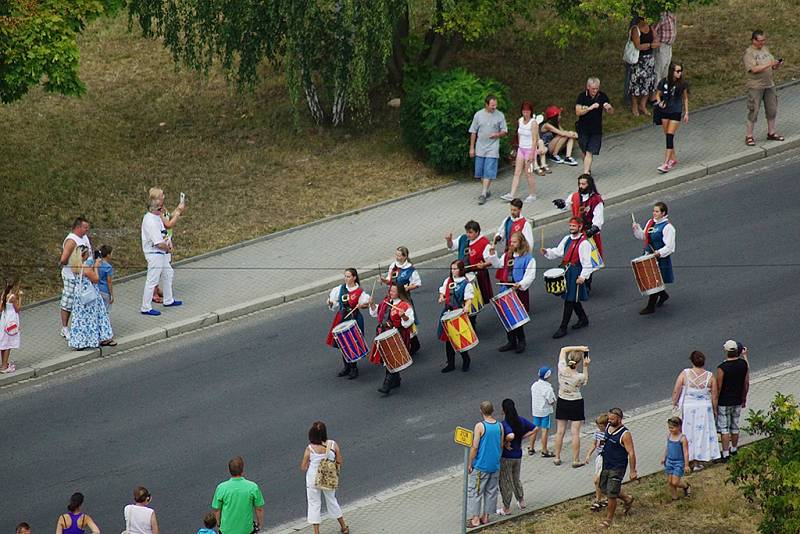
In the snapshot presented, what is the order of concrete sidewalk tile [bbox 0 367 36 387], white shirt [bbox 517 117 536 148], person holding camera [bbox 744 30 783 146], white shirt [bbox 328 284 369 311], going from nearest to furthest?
white shirt [bbox 328 284 369 311], concrete sidewalk tile [bbox 0 367 36 387], white shirt [bbox 517 117 536 148], person holding camera [bbox 744 30 783 146]

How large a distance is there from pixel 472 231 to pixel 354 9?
6430 mm

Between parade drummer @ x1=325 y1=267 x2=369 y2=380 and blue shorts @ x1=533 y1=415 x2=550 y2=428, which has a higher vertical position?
parade drummer @ x1=325 y1=267 x2=369 y2=380

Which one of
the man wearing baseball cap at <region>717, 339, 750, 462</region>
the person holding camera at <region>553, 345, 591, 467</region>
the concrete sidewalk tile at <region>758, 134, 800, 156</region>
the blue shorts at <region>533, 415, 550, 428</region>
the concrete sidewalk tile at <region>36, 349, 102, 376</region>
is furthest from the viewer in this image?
the concrete sidewalk tile at <region>758, 134, 800, 156</region>

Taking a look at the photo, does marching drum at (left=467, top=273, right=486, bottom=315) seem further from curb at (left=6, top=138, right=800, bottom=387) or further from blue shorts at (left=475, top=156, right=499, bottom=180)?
blue shorts at (left=475, top=156, right=499, bottom=180)

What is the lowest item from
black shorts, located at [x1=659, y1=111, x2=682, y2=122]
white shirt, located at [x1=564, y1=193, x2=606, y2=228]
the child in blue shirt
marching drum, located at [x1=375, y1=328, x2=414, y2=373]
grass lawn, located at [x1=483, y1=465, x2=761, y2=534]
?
grass lawn, located at [x1=483, y1=465, x2=761, y2=534]

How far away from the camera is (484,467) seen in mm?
16531

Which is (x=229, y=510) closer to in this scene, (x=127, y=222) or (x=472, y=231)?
(x=472, y=231)

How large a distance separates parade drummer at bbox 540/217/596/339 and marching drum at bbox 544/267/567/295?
6cm

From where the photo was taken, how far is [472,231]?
20.6m

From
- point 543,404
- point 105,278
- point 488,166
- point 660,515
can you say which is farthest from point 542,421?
point 488,166

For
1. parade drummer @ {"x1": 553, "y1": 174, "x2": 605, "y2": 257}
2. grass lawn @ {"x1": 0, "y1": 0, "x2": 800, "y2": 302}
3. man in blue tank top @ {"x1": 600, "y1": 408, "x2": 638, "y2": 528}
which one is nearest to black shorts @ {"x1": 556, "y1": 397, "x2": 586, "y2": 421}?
man in blue tank top @ {"x1": 600, "y1": 408, "x2": 638, "y2": 528}

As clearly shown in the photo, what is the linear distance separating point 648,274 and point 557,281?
3.89 feet

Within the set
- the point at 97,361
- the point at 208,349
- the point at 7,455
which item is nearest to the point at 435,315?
the point at 208,349

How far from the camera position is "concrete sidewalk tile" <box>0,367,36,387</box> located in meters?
20.7
